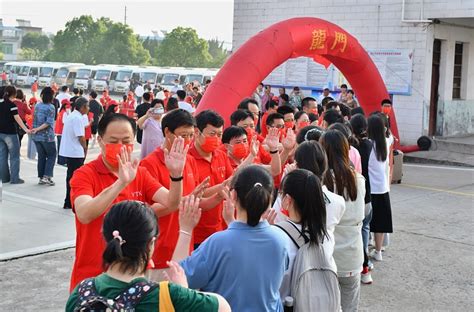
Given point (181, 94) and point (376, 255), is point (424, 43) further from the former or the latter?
point (376, 255)

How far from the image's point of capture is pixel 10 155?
10.3m

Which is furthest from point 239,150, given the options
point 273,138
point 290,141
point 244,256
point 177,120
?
point 244,256

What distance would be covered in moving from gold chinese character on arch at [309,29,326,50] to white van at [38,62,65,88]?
117ft

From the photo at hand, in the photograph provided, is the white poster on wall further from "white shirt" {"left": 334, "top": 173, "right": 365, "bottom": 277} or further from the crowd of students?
"white shirt" {"left": 334, "top": 173, "right": 365, "bottom": 277}

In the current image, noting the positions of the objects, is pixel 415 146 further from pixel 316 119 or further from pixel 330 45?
pixel 316 119

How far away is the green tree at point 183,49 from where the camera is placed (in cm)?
6197

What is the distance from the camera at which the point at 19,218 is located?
8203 millimetres

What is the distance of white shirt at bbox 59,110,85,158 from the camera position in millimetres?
8922

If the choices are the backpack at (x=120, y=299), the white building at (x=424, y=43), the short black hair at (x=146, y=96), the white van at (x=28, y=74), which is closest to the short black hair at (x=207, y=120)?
the backpack at (x=120, y=299)

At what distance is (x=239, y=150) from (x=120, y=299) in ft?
10.1

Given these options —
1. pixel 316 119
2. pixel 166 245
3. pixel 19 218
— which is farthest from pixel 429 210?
pixel 166 245

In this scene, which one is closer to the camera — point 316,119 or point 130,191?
point 130,191

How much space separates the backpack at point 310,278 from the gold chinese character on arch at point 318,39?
28.8 feet

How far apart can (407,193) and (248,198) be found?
8365 millimetres
